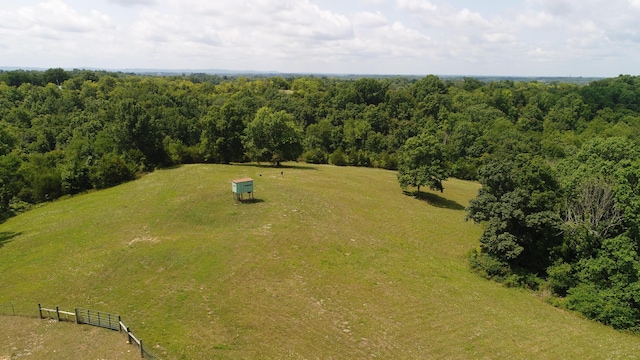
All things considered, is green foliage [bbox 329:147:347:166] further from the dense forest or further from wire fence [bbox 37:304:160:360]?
wire fence [bbox 37:304:160:360]

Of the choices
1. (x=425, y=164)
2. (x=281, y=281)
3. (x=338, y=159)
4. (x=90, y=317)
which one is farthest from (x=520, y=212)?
(x=338, y=159)

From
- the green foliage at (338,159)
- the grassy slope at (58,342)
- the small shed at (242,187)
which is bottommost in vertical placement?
the grassy slope at (58,342)

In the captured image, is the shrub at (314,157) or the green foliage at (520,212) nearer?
the green foliage at (520,212)

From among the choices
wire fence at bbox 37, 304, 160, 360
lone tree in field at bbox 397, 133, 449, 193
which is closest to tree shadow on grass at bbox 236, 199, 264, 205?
wire fence at bbox 37, 304, 160, 360

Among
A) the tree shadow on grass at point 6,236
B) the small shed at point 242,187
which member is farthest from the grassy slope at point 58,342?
the small shed at point 242,187

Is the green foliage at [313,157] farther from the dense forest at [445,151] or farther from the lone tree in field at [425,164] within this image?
the lone tree in field at [425,164]

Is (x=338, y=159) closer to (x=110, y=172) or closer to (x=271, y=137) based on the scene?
(x=271, y=137)

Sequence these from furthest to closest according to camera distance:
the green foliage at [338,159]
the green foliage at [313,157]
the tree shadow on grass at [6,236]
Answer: the green foliage at [313,157]
the green foliage at [338,159]
the tree shadow on grass at [6,236]
